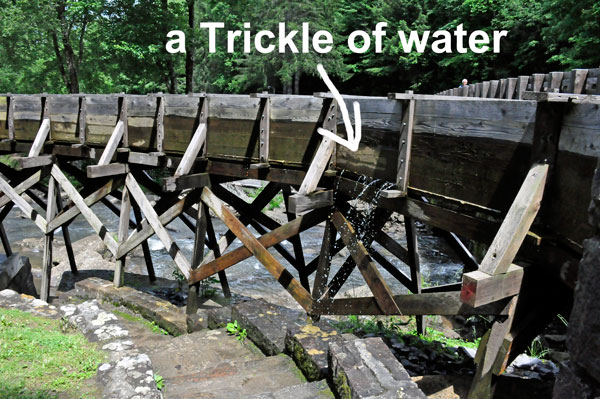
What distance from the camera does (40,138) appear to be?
26.2 ft

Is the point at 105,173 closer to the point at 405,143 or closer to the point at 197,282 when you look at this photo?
the point at 197,282

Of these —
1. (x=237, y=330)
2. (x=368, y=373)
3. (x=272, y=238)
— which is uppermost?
(x=272, y=238)

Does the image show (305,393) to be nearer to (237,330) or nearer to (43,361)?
(237,330)

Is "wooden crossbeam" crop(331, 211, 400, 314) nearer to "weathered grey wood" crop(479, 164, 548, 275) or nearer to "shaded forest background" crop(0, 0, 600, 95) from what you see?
"weathered grey wood" crop(479, 164, 548, 275)

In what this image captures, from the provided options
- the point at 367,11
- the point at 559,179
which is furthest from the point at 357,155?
the point at 367,11

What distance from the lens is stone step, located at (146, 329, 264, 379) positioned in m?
4.41

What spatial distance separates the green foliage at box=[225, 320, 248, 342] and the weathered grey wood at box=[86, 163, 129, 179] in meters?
3.20

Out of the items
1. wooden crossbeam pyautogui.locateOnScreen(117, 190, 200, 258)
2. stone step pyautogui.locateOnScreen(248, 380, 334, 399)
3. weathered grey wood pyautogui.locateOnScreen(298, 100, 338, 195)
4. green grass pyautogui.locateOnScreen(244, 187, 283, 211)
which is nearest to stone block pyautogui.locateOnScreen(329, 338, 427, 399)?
stone step pyautogui.locateOnScreen(248, 380, 334, 399)

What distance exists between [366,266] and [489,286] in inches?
72.6

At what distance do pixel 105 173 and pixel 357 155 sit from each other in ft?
12.7

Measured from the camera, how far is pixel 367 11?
30609 mm

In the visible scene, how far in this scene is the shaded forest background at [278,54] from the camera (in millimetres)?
16953

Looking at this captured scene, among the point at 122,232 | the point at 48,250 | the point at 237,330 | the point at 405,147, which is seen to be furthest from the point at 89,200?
the point at 405,147

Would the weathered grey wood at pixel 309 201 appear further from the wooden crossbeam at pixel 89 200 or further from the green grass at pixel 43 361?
the wooden crossbeam at pixel 89 200
